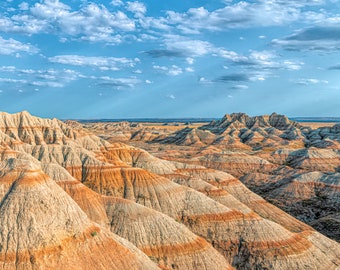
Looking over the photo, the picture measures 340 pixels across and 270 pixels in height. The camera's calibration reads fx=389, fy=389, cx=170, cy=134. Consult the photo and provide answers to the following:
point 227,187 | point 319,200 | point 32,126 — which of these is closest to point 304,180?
point 319,200

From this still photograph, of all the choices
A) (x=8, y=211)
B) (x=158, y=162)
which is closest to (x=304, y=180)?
(x=158, y=162)

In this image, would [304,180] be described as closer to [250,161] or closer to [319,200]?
[319,200]

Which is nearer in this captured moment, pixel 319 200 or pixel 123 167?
pixel 123 167

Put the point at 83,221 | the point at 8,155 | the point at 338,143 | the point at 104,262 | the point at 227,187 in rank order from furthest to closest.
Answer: the point at 338,143, the point at 227,187, the point at 8,155, the point at 83,221, the point at 104,262

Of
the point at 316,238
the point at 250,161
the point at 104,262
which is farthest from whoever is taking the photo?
the point at 250,161

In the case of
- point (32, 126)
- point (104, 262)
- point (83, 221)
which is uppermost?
point (32, 126)

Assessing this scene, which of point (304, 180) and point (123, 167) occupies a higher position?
point (123, 167)
